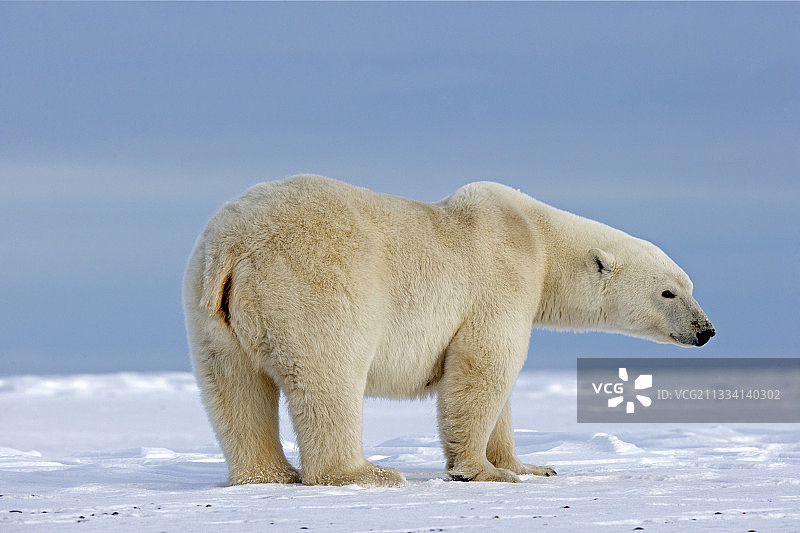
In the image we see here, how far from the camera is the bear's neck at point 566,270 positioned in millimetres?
8719

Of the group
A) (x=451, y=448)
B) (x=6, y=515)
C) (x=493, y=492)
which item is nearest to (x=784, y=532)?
(x=493, y=492)

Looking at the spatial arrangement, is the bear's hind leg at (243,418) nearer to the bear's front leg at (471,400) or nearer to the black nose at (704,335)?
the bear's front leg at (471,400)

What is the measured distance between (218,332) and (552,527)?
3031 mm

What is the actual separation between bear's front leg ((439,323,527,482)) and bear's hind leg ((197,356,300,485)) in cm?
140

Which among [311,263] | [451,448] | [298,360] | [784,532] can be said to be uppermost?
[311,263]

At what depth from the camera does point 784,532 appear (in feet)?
16.6

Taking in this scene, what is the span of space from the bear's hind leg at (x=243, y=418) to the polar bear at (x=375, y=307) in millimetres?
11

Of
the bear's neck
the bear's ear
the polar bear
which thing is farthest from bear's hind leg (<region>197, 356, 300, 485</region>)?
the bear's ear

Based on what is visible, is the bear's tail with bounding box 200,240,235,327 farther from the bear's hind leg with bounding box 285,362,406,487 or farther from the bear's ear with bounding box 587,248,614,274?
the bear's ear with bounding box 587,248,614,274

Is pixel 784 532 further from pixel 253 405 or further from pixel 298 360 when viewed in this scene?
pixel 253 405

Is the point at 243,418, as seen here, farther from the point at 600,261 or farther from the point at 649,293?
the point at 649,293

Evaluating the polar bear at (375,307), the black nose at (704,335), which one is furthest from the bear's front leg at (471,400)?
the black nose at (704,335)

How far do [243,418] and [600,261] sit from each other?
3.66 m

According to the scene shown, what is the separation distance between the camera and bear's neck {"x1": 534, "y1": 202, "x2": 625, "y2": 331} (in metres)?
8.72
